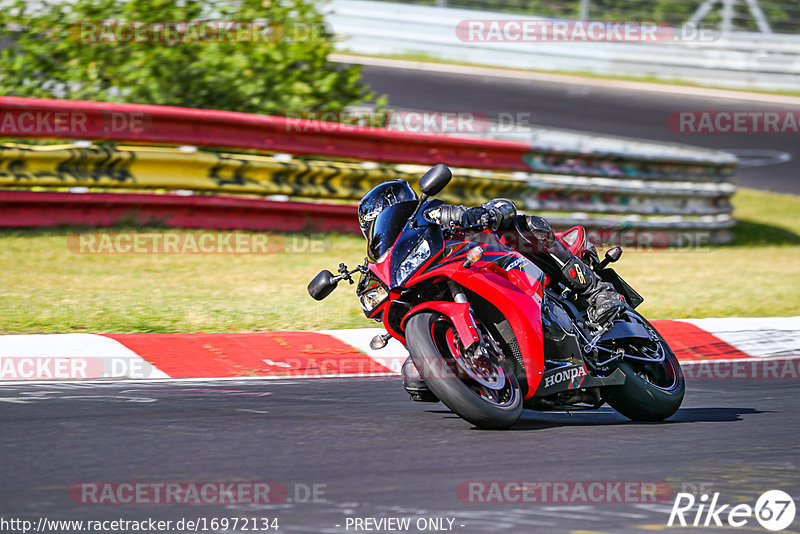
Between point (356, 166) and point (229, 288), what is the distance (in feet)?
8.39

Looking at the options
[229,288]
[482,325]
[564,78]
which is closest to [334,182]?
[229,288]

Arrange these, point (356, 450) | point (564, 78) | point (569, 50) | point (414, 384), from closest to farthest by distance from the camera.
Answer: point (356, 450)
point (414, 384)
point (564, 78)
point (569, 50)

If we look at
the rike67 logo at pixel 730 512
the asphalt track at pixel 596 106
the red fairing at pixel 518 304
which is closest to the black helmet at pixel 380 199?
the red fairing at pixel 518 304

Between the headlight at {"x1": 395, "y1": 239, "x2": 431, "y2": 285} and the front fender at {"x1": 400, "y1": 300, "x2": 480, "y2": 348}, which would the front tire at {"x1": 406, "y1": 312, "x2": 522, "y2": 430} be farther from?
the headlight at {"x1": 395, "y1": 239, "x2": 431, "y2": 285}

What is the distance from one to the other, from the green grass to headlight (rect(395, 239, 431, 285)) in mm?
2889

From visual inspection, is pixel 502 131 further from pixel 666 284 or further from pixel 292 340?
pixel 292 340

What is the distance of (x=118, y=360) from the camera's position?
6.85 metres

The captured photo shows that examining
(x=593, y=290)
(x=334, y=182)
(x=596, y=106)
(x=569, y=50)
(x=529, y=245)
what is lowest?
(x=596, y=106)

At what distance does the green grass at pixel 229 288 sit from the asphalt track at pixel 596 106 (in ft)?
20.2

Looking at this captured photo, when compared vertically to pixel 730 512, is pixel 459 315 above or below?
above

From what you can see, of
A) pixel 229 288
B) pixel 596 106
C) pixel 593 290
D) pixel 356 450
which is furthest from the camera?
pixel 596 106

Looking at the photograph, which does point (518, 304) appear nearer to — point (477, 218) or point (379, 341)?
point (477, 218)

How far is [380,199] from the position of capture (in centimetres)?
554

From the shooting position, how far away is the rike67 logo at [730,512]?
4.16 m
